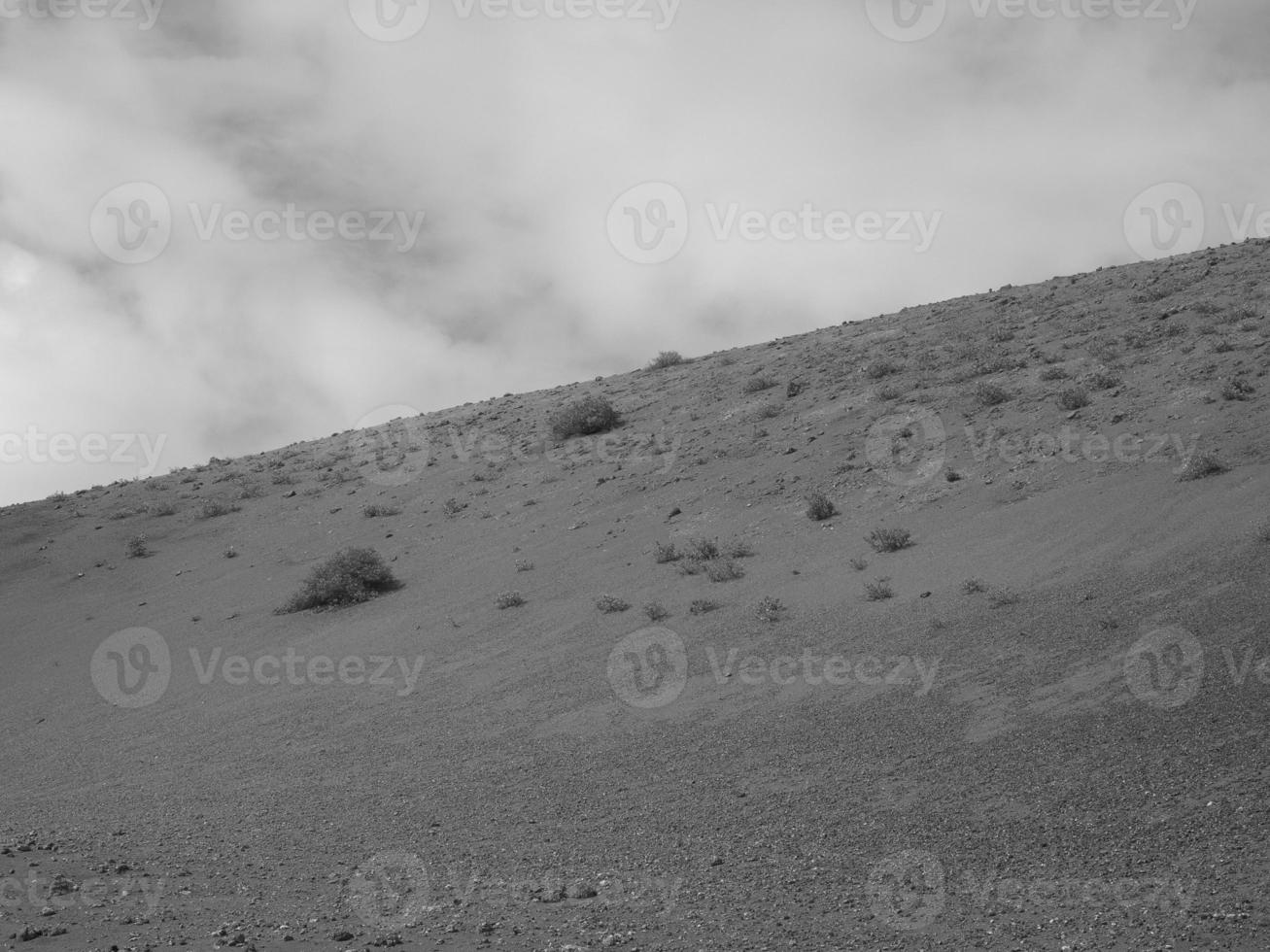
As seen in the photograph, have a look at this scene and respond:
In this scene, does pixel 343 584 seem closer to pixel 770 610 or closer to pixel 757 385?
pixel 770 610

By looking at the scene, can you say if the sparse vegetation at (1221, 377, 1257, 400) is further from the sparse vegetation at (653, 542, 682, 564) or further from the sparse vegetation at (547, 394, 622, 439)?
the sparse vegetation at (547, 394, 622, 439)

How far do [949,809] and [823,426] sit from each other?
54.8 ft

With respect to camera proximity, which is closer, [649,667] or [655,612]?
[649,667]

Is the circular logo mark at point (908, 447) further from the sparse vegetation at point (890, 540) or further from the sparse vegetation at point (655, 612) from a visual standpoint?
the sparse vegetation at point (655, 612)

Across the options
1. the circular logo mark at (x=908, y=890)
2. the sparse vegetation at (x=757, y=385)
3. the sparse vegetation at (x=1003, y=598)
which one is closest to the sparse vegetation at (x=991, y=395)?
the sparse vegetation at (x=757, y=385)

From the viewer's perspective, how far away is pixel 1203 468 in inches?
642

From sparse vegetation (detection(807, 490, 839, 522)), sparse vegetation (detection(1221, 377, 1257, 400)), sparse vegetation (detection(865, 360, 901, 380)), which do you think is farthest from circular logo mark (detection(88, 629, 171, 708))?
sparse vegetation (detection(1221, 377, 1257, 400))

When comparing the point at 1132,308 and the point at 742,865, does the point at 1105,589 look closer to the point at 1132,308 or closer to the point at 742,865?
the point at 742,865

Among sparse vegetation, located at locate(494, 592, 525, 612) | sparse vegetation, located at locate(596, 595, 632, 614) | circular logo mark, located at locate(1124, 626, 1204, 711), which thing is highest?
sparse vegetation, located at locate(494, 592, 525, 612)

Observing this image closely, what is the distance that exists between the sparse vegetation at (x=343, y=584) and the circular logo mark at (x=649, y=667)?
848 cm

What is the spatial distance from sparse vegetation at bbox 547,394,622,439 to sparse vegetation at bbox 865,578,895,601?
56.5ft

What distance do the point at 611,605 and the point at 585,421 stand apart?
1488cm

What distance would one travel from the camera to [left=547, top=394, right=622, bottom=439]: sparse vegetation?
32.3m

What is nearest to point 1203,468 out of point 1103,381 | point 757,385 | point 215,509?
point 1103,381
